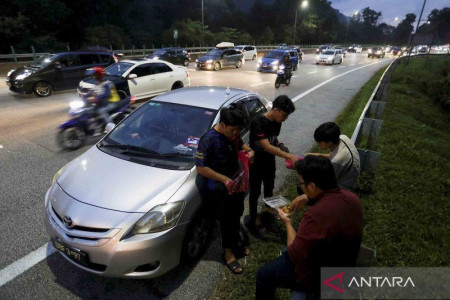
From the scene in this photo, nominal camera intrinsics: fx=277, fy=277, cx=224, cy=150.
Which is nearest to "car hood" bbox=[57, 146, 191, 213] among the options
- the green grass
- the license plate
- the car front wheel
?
the license plate

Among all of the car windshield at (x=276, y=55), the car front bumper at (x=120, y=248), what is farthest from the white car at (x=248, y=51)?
the car front bumper at (x=120, y=248)

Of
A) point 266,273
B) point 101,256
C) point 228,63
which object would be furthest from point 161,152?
point 228,63

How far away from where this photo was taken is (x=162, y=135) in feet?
12.8

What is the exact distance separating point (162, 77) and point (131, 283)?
9019 millimetres

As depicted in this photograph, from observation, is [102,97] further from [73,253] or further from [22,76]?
Result: [22,76]

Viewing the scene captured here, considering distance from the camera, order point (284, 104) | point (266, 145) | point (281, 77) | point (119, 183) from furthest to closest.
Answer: point (281, 77), point (266, 145), point (284, 104), point (119, 183)

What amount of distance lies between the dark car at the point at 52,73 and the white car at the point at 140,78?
2.45 meters

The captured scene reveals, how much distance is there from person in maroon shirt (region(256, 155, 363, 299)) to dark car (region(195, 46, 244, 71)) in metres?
20.7

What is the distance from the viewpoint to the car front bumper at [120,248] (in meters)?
2.63

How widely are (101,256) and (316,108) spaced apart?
10.1 metres

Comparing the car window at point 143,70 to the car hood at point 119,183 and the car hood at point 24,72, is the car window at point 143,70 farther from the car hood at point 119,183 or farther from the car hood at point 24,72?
the car hood at point 119,183

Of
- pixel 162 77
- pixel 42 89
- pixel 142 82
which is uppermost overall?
pixel 162 77

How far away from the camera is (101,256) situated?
2.63 meters

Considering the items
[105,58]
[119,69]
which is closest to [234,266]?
[119,69]
